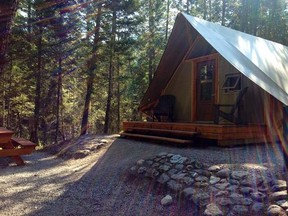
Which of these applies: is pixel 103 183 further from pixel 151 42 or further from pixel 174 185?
pixel 151 42

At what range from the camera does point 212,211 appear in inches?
106

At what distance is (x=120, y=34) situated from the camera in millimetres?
12055

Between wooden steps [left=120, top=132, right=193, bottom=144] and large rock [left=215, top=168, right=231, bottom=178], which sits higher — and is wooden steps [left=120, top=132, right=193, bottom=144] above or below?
above

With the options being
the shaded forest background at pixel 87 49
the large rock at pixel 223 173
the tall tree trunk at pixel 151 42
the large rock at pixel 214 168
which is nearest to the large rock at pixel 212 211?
the large rock at pixel 223 173

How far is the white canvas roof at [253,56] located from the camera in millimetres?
4941

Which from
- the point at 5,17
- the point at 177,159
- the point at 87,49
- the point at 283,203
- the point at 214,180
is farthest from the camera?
the point at 87,49

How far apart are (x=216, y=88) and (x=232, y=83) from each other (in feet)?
1.55

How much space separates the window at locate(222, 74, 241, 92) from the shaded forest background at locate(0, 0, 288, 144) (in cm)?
580

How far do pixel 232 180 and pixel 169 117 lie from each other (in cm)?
497

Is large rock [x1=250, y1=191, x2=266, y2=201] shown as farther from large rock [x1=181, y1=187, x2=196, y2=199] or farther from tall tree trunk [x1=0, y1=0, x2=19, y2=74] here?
tall tree trunk [x1=0, y1=0, x2=19, y2=74]

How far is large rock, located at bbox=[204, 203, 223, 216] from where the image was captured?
8.73 ft

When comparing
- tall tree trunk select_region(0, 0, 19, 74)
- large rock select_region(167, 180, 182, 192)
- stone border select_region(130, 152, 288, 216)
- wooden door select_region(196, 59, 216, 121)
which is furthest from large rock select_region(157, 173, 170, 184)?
tall tree trunk select_region(0, 0, 19, 74)

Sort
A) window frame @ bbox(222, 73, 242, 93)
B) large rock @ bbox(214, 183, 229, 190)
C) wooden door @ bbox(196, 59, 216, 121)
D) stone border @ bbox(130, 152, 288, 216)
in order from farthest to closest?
wooden door @ bbox(196, 59, 216, 121) → window frame @ bbox(222, 73, 242, 93) → large rock @ bbox(214, 183, 229, 190) → stone border @ bbox(130, 152, 288, 216)

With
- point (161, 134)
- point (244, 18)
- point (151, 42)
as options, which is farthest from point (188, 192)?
point (244, 18)
